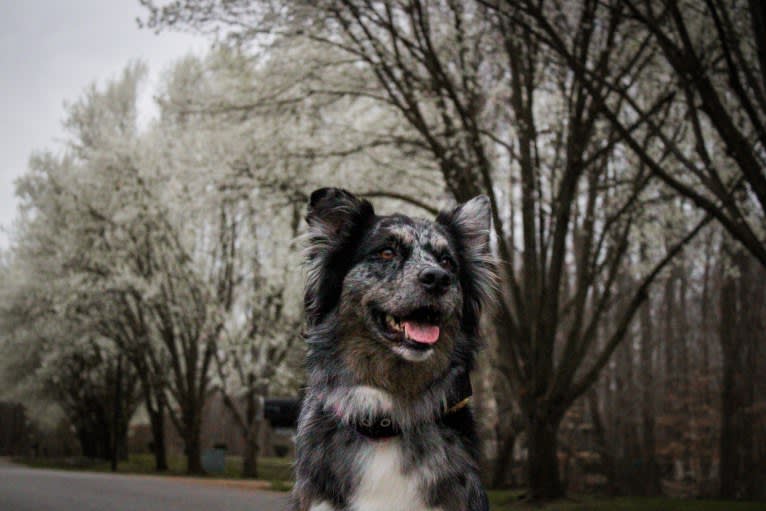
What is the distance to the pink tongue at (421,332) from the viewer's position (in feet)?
13.0

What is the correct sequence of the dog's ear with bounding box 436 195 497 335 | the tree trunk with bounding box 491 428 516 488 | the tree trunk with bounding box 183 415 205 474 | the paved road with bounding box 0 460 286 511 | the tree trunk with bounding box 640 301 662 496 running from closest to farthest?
the dog's ear with bounding box 436 195 497 335
the paved road with bounding box 0 460 286 511
the tree trunk with bounding box 491 428 516 488
the tree trunk with bounding box 640 301 662 496
the tree trunk with bounding box 183 415 205 474

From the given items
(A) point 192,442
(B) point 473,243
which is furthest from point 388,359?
(A) point 192,442

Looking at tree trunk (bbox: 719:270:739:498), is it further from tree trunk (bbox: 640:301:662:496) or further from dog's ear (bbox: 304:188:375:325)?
dog's ear (bbox: 304:188:375:325)

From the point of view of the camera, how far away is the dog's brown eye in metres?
4.13

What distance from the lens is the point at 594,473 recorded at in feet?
81.4

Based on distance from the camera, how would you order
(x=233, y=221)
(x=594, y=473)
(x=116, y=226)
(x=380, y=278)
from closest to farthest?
→ (x=380, y=278), (x=594, y=473), (x=233, y=221), (x=116, y=226)

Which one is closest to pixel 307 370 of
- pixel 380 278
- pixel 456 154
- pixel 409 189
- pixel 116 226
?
Answer: pixel 380 278

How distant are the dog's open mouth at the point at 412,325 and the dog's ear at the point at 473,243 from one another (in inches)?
16.3

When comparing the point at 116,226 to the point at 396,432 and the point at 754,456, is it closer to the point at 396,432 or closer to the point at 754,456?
the point at 754,456

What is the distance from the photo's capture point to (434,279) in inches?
155

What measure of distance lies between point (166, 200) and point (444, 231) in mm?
24110

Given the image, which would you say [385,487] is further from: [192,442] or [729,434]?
[192,442]

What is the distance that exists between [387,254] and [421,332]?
16.2 inches

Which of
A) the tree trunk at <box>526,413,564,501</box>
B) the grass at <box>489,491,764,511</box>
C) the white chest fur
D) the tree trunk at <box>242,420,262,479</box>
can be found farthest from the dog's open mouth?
the tree trunk at <box>242,420,262,479</box>
